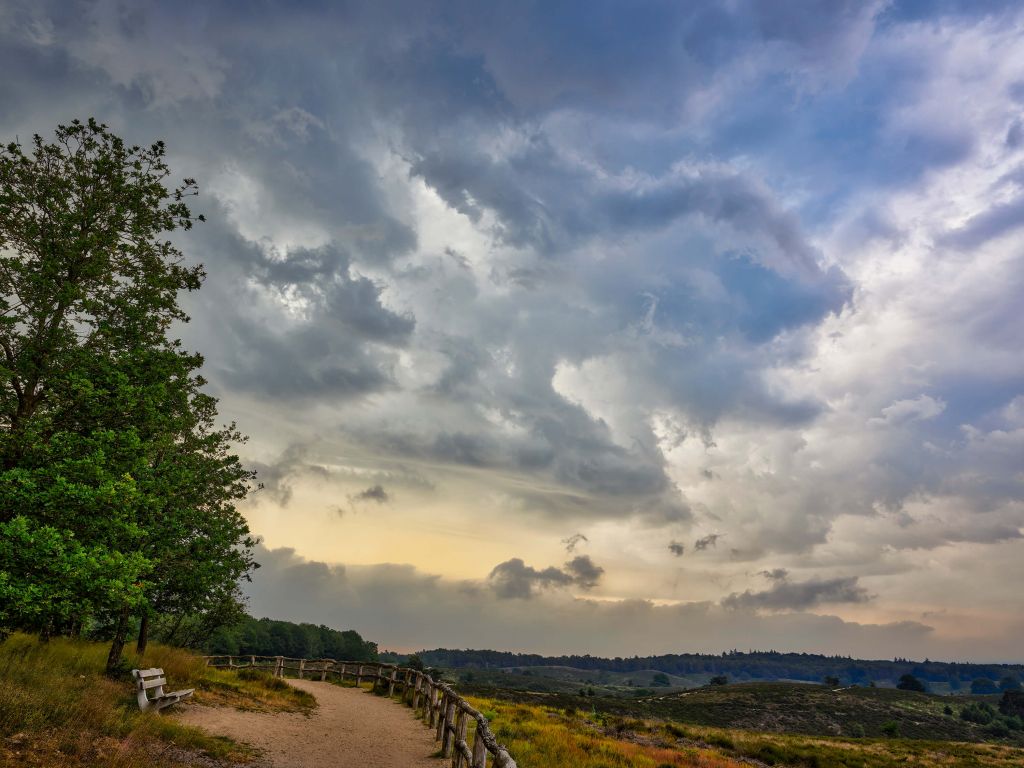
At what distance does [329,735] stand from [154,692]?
16.3 feet

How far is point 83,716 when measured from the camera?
11.5 meters

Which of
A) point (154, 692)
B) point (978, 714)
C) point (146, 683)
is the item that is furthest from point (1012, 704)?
point (146, 683)

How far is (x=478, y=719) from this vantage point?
38.5 feet

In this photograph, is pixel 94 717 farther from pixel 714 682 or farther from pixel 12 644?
pixel 714 682

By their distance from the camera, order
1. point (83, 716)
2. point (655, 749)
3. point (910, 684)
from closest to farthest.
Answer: point (83, 716) → point (655, 749) → point (910, 684)

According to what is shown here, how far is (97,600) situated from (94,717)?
391 centimetres

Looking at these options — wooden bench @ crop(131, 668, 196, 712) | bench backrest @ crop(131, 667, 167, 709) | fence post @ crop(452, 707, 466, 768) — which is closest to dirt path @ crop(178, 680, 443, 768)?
wooden bench @ crop(131, 668, 196, 712)

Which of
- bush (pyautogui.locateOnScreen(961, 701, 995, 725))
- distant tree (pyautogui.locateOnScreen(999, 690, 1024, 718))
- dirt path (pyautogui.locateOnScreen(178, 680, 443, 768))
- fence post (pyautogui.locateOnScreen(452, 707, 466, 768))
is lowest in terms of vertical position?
distant tree (pyautogui.locateOnScreen(999, 690, 1024, 718))

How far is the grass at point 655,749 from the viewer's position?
17.2 meters

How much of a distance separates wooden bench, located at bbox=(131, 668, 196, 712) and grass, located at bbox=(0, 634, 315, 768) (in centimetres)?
31

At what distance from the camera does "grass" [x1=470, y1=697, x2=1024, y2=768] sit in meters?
17.2

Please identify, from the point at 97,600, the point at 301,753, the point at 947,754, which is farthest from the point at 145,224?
the point at 947,754

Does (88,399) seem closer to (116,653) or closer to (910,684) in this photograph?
(116,653)

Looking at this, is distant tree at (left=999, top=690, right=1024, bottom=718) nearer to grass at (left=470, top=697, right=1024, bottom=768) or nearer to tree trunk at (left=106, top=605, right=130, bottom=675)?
grass at (left=470, top=697, right=1024, bottom=768)
